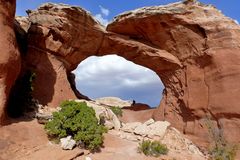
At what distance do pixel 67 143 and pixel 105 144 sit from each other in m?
1.95

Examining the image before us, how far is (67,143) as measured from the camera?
11625 mm

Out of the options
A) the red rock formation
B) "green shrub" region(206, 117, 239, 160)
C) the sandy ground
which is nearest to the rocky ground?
the sandy ground

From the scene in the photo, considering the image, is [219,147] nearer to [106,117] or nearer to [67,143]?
[106,117]

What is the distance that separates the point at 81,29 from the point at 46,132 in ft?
24.3

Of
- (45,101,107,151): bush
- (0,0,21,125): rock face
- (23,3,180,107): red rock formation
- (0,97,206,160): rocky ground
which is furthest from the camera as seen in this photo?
(23,3,180,107): red rock formation

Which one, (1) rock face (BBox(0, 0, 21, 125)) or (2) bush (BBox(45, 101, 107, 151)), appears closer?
(1) rock face (BBox(0, 0, 21, 125))

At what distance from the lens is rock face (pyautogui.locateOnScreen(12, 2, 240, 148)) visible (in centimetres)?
1526

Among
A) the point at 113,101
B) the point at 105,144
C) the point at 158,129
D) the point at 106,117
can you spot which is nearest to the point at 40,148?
the point at 105,144

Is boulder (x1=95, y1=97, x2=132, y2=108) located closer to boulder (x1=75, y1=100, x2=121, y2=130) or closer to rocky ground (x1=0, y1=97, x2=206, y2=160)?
rocky ground (x1=0, y1=97, x2=206, y2=160)

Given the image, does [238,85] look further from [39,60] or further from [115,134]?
[39,60]

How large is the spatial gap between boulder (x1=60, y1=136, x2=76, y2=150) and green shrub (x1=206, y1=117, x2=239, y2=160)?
6590mm

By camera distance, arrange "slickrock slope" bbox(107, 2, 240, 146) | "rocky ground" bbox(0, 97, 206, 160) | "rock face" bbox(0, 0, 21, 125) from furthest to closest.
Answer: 1. "slickrock slope" bbox(107, 2, 240, 146)
2. "rock face" bbox(0, 0, 21, 125)
3. "rocky ground" bbox(0, 97, 206, 160)

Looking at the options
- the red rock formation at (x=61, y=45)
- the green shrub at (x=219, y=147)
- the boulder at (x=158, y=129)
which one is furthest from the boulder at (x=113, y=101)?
the green shrub at (x=219, y=147)

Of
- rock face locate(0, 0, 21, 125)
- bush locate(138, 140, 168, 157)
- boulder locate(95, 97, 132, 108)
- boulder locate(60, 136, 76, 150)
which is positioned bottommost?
bush locate(138, 140, 168, 157)
